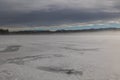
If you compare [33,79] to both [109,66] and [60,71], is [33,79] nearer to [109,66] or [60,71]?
[60,71]

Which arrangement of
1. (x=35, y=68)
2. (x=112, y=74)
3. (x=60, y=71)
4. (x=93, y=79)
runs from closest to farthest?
1. (x=93, y=79)
2. (x=112, y=74)
3. (x=60, y=71)
4. (x=35, y=68)

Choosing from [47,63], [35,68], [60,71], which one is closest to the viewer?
[60,71]

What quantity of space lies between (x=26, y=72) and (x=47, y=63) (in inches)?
76.4

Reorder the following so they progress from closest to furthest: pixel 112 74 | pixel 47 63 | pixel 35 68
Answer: pixel 112 74 → pixel 35 68 → pixel 47 63

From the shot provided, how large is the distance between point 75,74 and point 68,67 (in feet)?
4.49

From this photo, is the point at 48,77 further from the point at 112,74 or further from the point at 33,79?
the point at 112,74

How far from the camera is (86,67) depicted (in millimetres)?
9055

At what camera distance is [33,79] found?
23.9ft

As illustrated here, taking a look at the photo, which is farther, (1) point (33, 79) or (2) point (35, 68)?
(2) point (35, 68)

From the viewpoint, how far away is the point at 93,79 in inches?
281

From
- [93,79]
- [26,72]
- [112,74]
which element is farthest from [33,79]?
[112,74]

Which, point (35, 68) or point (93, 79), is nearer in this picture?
point (93, 79)

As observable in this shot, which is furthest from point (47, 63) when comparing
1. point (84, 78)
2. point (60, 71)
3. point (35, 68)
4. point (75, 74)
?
point (84, 78)

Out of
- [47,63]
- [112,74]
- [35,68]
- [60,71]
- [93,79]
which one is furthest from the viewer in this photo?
[47,63]
